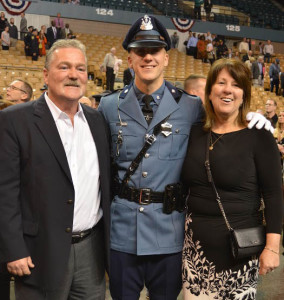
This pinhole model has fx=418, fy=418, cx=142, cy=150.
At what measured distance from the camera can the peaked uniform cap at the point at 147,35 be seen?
7.00 ft

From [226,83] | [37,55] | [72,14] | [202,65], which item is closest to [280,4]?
[202,65]

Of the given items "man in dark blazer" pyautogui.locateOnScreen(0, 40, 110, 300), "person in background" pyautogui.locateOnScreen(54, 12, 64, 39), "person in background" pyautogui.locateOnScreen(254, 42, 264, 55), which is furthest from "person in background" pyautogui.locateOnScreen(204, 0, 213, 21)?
"man in dark blazer" pyautogui.locateOnScreen(0, 40, 110, 300)

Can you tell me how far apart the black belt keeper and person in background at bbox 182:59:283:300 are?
8 centimetres

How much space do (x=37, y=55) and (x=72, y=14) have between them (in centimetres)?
536

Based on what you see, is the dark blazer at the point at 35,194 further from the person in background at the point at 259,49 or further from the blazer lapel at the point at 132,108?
the person in background at the point at 259,49

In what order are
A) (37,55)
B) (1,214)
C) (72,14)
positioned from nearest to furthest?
(1,214), (37,55), (72,14)

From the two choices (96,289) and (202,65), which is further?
(202,65)

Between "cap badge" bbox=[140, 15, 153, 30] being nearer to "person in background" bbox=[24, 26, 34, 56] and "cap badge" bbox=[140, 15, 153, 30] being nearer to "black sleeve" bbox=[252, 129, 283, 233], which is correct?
"black sleeve" bbox=[252, 129, 283, 233]

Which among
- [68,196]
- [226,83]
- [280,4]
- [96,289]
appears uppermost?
[280,4]

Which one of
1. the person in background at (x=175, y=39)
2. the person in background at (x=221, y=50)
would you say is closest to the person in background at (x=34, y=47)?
the person in background at (x=175, y=39)

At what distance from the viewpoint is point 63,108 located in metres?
1.97

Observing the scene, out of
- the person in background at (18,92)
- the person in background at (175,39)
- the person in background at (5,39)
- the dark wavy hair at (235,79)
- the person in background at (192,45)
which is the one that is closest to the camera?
the dark wavy hair at (235,79)

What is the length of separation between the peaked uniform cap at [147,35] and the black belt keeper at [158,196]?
73 centimetres

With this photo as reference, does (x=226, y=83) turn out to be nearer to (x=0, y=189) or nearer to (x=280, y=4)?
(x=0, y=189)
